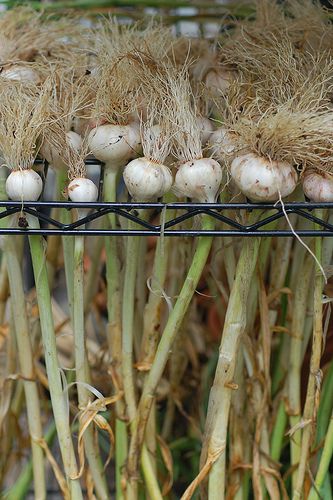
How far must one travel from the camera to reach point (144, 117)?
537mm

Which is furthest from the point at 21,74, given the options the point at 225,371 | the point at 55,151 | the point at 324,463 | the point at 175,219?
the point at 324,463

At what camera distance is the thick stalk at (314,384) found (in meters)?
0.53

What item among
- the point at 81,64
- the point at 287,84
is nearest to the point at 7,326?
the point at 81,64

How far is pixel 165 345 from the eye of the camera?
538 mm

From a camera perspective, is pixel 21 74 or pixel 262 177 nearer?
pixel 262 177

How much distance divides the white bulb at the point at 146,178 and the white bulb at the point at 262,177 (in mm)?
51

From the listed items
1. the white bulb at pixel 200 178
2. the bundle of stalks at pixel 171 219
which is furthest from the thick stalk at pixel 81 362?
the white bulb at pixel 200 178

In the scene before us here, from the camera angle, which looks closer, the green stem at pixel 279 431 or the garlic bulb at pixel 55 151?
the garlic bulb at pixel 55 151

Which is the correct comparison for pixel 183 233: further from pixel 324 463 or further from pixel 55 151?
pixel 324 463

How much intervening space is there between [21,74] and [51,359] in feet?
0.83

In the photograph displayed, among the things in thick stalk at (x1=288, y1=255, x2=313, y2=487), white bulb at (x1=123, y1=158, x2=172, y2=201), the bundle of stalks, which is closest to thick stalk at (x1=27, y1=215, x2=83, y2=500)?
the bundle of stalks

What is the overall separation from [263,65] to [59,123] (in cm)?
18

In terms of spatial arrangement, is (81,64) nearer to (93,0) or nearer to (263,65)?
(263,65)

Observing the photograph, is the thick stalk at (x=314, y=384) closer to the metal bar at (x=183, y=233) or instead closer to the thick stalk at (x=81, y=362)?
the metal bar at (x=183, y=233)
